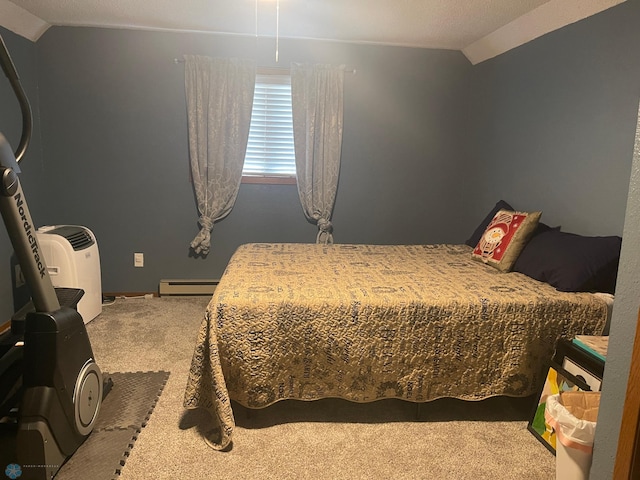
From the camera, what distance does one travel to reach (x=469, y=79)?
410 centimetres

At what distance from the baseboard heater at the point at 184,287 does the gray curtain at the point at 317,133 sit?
1137 millimetres

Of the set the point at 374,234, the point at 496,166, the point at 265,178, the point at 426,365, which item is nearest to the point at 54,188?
the point at 265,178

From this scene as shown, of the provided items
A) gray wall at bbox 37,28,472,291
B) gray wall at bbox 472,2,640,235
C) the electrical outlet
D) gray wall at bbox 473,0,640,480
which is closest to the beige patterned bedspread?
gray wall at bbox 473,0,640,480

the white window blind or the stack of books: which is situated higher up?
the white window blind

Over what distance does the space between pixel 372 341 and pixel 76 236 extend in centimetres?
239

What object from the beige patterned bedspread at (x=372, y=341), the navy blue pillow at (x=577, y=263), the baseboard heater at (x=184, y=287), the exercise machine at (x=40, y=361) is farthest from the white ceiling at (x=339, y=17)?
the baseboard heater at (x=184, y=287)

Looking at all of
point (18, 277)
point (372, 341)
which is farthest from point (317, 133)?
point (18, 277)

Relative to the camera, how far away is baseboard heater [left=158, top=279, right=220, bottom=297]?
157 inches

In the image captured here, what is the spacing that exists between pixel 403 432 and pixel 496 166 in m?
2.45

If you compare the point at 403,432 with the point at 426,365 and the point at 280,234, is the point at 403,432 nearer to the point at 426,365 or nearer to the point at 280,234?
the point at 426,365

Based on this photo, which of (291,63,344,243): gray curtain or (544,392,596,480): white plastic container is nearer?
(544,392,596,480): white plastic container

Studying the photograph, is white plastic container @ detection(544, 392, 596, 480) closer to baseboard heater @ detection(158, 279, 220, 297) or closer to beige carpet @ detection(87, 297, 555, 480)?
beige carpet @ detection(87, 297, 555, 480)

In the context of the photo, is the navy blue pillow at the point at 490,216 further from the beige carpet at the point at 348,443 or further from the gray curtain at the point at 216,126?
the gray curtain at the point at 216,126

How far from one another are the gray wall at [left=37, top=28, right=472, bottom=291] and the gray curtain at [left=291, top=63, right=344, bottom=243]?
0.41ft
